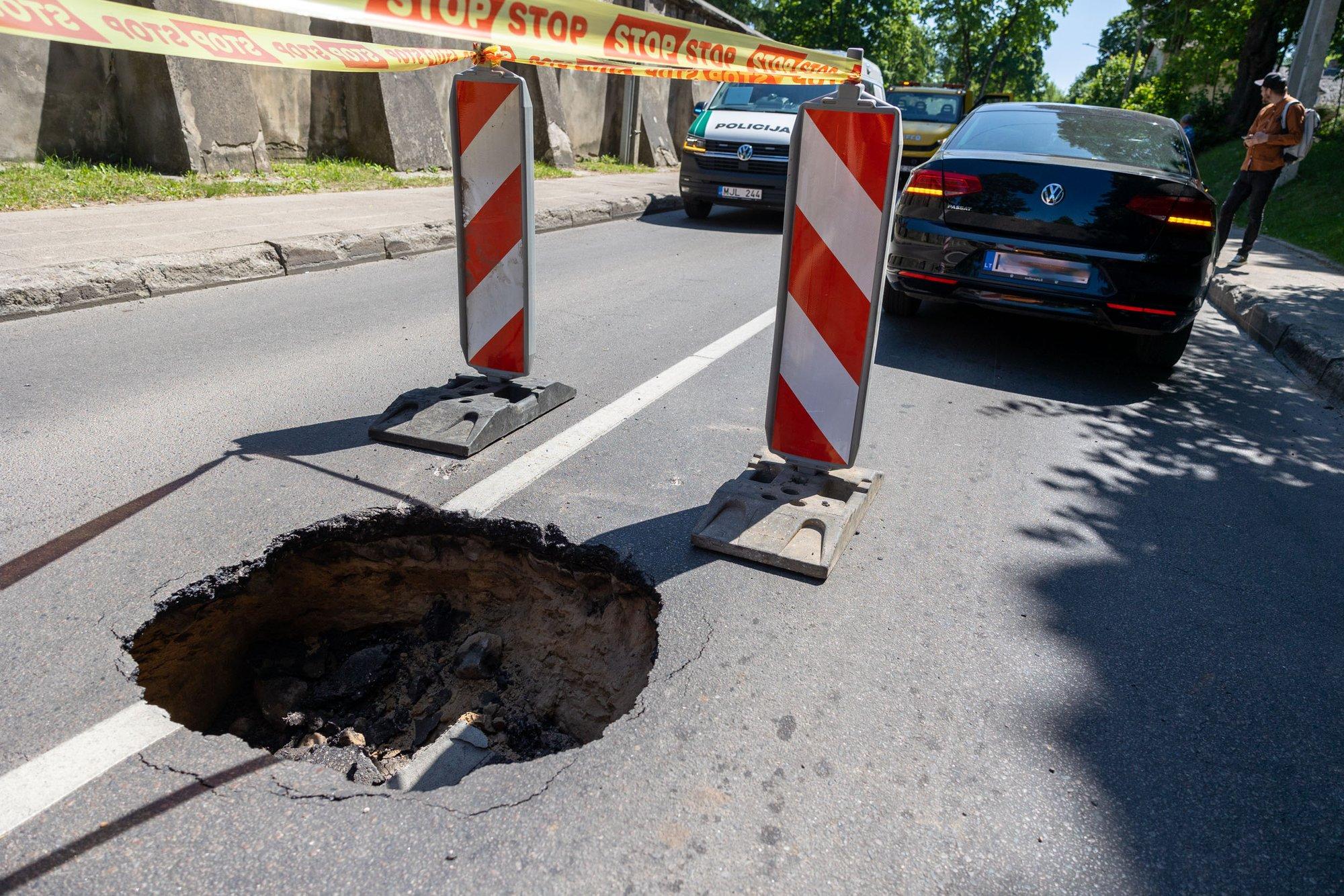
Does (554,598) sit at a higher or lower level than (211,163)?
lower

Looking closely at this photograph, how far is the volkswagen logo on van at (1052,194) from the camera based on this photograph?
5.11 metres

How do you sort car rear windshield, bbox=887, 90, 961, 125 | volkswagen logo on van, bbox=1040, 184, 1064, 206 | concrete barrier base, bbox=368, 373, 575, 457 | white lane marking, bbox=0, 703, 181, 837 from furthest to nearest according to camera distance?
1. car rear windshield, bbox=887, 90, 961, 125
2. volkswagen logo on van, bbox=1040, 184, 1064, 206
3. concrete barrier base, bbox=368, 373, 575, 457
4. white lane marking, bbox=0, 703, 181, 837

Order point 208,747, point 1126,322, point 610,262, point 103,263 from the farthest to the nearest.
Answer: point 610,262 < point 103,263 < point 1126,322 < point 208,747

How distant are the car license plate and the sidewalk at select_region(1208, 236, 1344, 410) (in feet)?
6.50

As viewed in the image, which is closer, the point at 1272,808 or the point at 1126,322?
the point at 1272,808

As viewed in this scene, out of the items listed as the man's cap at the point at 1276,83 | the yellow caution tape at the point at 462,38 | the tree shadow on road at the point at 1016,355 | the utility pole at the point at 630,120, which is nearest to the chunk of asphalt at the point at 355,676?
the yellow caution tape at the point at 462,38

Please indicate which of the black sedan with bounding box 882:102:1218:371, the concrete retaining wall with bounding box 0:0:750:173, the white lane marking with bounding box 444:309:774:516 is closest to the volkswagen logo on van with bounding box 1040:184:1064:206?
the black sedan with bounding box 882:102:1218:371

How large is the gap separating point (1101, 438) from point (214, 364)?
15.5 feet

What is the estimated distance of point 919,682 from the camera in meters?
2.41

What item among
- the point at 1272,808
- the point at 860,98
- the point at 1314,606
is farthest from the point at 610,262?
the point at 1272,808

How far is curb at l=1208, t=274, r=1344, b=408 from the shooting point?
5805 millimetres

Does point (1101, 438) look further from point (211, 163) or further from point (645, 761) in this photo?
point (211, 163)

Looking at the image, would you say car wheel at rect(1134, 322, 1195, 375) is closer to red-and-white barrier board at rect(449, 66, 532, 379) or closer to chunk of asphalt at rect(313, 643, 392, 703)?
red-and-white barrier board at rect(449, 66, 532, 379)

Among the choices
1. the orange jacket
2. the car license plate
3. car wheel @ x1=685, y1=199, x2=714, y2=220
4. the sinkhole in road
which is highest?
the orange jacket
